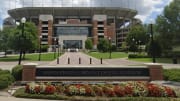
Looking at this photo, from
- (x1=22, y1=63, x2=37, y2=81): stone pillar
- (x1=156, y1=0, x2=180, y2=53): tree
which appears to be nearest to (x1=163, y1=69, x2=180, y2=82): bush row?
(x1=22, y1=63, x2=37, y2=81): stone pillar

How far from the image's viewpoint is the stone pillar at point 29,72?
16.5 metres

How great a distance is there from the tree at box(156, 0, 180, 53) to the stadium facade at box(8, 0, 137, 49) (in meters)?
99.5

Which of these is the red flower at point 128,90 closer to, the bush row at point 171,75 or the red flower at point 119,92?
the red flower at point 119,92

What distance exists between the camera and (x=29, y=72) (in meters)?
16.6

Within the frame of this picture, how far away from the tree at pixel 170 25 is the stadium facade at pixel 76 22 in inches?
3917

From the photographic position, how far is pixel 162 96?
12.0 meters

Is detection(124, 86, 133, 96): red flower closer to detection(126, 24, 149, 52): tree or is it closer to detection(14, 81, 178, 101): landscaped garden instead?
detection(14, 81, 178, 101): landscaped garden

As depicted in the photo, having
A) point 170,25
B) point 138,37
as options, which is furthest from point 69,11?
point 170,25

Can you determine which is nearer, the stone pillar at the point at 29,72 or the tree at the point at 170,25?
the stone pillar at the point at 29,72

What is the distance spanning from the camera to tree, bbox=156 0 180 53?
5609 centimetres

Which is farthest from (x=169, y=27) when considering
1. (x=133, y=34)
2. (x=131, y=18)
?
(x=131, y=18)

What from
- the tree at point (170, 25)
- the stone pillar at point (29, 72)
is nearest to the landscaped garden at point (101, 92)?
the stone pillar at point (29, 72)

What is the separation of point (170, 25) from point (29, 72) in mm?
45133

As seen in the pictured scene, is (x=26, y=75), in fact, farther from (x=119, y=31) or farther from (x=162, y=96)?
(x=119, y=31)
